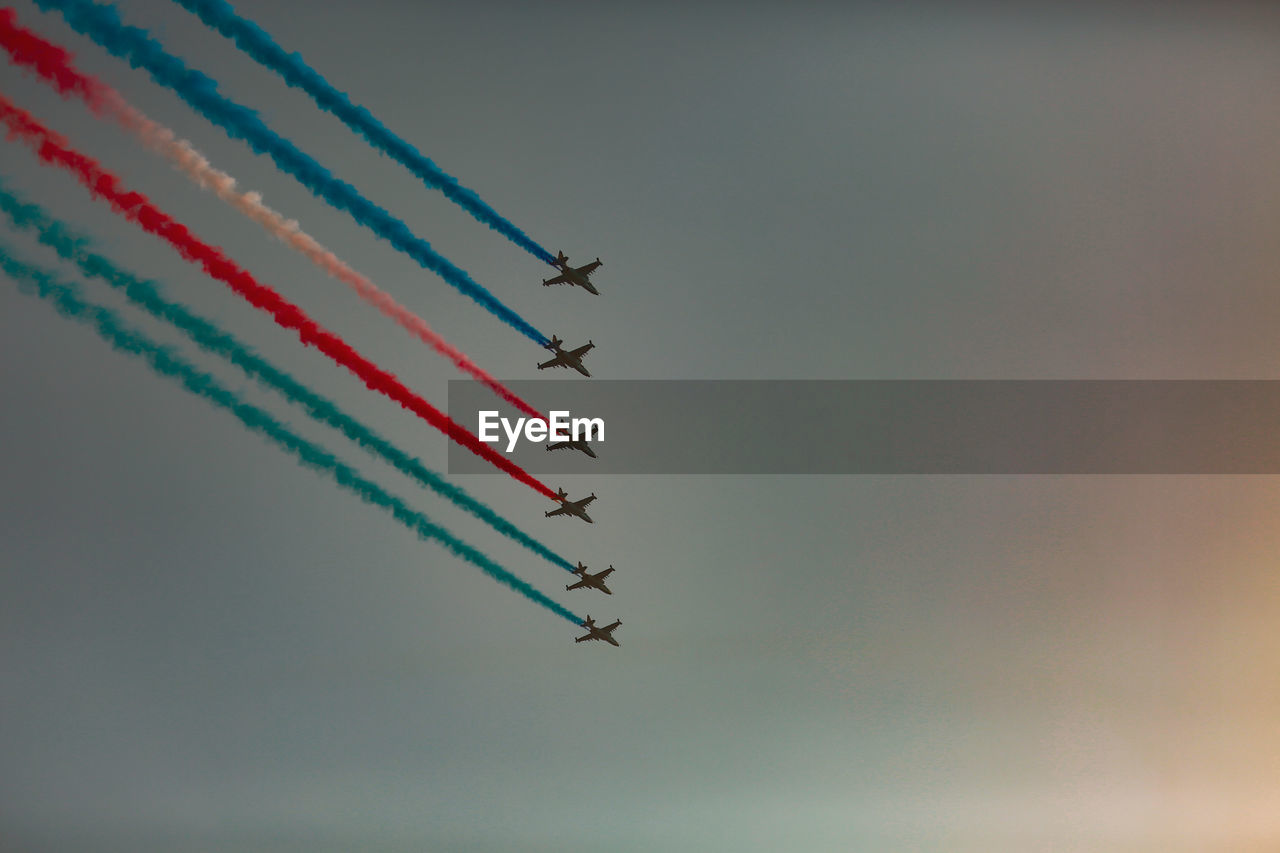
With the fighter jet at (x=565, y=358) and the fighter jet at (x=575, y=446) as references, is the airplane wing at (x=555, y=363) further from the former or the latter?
the fighter jet at (x=575, y=446)

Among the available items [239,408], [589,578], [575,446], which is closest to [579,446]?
[575,446]

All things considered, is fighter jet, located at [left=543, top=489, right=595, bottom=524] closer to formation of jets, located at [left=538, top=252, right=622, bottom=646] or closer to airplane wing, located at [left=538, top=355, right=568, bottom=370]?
formation of jets, located at [left=538, top=252, right=622, bottom=646]

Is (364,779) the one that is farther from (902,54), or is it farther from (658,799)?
(902,54)

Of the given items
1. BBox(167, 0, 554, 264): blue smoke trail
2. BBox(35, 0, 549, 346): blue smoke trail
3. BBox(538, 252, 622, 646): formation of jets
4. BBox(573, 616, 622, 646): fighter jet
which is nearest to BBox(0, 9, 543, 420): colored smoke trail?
BBox(35, 0, 549, 346): blue smoke trail

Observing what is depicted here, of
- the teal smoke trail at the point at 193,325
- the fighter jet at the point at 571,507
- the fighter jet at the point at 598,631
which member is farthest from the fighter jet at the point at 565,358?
the fighter jet at the point at 598,631

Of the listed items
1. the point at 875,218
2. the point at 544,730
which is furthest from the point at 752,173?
the point at 544,730

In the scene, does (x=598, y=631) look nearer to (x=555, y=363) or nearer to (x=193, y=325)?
(x=555, y=363)
